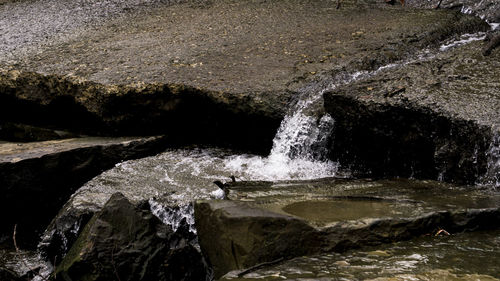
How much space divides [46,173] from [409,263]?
3.34m

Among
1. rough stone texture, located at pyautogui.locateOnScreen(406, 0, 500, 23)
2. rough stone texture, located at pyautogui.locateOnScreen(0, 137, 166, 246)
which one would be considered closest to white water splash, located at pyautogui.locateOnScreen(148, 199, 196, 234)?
rough stone texture, located at pyautogui.locateOnScreen(0, 137, 166, 246)

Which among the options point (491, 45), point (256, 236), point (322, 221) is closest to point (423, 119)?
point (491, 45)

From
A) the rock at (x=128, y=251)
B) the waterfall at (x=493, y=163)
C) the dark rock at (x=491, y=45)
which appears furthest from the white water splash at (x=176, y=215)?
the dark rock at (x=491, y=45)

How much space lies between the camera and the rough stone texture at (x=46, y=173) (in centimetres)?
429

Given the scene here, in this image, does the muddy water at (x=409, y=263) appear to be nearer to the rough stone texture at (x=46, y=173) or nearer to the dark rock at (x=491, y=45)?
the dark rock at (x=491, y=45)

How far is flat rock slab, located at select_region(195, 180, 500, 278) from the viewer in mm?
2312

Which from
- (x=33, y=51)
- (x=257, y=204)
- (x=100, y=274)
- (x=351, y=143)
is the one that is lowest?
(x=100, y=274)

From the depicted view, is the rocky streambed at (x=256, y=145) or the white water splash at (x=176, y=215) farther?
the white water splash at (x=176, y=215)

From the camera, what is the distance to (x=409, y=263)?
6.88ft

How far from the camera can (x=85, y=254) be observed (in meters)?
2.92

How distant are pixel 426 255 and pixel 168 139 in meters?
3.04

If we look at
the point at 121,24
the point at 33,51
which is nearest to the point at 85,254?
the point at 33,51

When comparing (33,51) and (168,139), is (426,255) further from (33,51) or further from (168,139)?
(33,51)

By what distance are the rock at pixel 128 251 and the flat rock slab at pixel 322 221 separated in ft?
1.72
